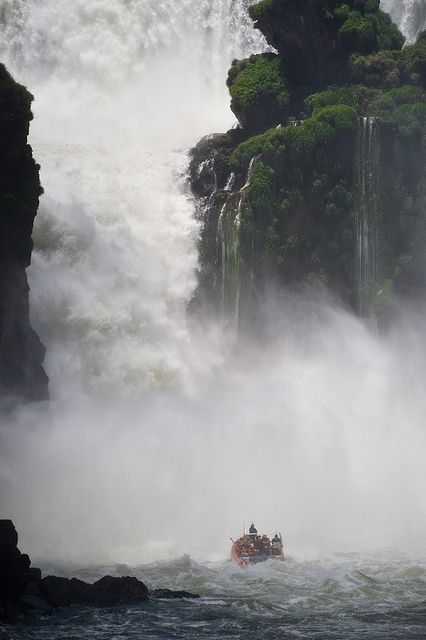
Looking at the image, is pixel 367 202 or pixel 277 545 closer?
pixel 277 545

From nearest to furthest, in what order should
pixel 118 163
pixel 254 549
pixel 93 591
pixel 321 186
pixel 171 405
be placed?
pixel 93 591 → pixel 254 549 → pixel 171 405 → pixel 321 186 → pixel 118 163

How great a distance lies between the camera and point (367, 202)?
224ft

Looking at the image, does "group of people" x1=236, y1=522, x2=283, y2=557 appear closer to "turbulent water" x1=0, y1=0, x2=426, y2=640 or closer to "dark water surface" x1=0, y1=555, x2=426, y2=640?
"dark water surface" x1=0, y1=555, x2=426, y2=640

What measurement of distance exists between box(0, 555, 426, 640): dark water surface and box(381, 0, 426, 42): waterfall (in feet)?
140

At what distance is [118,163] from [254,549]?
2782 cm

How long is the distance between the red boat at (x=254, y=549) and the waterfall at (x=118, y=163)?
14.4m

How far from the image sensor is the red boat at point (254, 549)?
1881 inches

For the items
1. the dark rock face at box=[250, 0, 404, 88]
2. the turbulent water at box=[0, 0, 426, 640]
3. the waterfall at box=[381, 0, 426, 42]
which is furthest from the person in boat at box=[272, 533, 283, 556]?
Answer: the waterfall at box=[381, 0, 426, 42]

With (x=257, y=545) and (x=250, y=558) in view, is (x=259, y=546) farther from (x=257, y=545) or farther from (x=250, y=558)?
(x=250, y=558)

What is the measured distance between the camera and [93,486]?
52344 mm

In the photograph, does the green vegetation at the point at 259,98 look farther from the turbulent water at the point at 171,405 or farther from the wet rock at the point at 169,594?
the wet rock at the point at 169,594

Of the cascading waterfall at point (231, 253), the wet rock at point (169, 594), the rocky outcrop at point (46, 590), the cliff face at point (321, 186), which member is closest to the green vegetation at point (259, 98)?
the cliff face at point (321, 186)

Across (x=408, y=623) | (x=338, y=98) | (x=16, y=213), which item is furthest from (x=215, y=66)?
(x=408, y=623)

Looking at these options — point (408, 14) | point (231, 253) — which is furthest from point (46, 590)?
point (408, 14)
